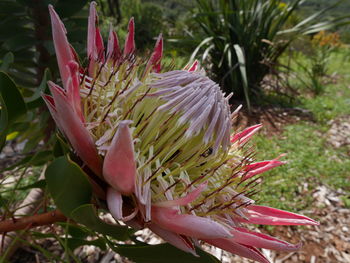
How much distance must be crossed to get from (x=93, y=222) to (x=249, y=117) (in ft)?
10.3

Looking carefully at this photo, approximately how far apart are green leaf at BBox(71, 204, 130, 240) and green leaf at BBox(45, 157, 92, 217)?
2cm

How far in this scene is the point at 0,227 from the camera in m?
0.65

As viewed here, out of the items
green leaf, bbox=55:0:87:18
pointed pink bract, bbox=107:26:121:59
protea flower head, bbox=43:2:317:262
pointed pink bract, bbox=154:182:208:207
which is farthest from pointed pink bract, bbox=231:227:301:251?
green leaf, bbox=55:0:87:18

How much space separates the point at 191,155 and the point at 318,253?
1.41 meters

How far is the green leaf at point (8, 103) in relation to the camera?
2.06 feet

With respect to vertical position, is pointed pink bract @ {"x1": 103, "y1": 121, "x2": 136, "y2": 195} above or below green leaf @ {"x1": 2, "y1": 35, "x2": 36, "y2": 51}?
below

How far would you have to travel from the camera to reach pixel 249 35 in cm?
381

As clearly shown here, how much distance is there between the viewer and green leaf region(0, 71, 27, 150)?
0.63 m

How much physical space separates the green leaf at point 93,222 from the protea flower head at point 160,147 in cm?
3

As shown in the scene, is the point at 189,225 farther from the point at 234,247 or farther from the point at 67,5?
the point at 67,5

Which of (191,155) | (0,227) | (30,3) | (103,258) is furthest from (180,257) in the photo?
(103,258)

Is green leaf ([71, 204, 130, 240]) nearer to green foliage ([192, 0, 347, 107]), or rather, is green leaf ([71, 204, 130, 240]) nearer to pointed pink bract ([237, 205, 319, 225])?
pointed pink bract ([237, 205, 319, 225])

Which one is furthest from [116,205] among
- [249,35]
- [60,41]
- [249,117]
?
[249,35]

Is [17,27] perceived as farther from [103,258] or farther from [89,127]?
[103,258]
